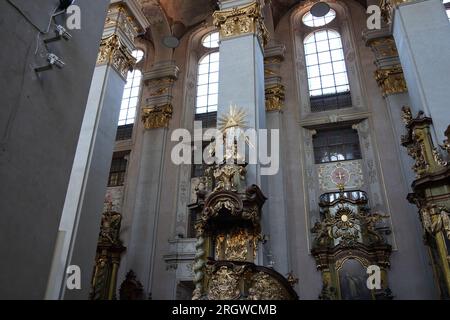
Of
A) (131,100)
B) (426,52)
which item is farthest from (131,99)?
(426,52)

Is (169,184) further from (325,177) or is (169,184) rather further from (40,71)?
(40,71)

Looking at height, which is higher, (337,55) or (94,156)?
(337,55)

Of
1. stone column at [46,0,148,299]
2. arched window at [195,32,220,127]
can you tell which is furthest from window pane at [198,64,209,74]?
stone column at [46,0,148,299]

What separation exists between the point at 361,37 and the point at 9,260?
42.2ft

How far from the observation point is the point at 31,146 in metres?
3.68

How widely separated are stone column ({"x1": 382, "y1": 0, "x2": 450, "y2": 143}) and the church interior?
0.04 meters

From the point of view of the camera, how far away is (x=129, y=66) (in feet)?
34.3

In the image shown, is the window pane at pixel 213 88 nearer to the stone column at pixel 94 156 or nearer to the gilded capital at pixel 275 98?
the gilded capital at pixel 275 98

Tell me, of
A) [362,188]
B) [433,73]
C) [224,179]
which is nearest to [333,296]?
[362,188]

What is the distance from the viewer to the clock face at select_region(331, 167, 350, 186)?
11.1 metres

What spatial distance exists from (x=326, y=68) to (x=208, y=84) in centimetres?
421

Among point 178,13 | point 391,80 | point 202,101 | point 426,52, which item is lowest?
point 426,52

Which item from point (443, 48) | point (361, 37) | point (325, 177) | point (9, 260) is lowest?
point (9, 260)

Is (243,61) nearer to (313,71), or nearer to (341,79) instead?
(313,71)
